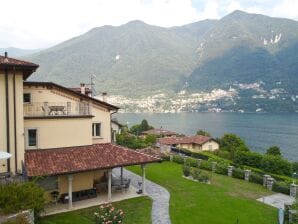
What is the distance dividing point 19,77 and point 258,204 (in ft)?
55.4

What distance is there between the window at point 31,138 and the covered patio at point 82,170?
0.52m

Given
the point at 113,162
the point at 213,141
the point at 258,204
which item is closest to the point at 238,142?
the point at 213,141

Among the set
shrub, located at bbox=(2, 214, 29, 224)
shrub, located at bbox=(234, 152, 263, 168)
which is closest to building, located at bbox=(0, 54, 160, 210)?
shrub, located at bbox=(2, 214, 29, 224)

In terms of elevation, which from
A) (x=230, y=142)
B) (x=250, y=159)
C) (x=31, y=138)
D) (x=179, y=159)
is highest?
(x=31, y=138)

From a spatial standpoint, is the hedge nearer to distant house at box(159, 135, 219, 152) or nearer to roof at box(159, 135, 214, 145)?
roof at box(159, 135, 214, 145)

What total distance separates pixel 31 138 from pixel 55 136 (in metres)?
1.42

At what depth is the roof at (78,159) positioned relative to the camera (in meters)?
19.5

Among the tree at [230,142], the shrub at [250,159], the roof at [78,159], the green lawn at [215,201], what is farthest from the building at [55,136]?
the tree at [230,142]

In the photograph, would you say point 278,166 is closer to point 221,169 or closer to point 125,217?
point 221,169

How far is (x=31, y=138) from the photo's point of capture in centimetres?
2150

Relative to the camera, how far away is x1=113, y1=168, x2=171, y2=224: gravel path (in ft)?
62.8

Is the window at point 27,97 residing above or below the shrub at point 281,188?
above

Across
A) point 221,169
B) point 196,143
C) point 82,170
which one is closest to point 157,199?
point 82,170

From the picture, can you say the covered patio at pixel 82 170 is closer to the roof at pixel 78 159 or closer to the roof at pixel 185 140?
the roof at pixel 78 159
